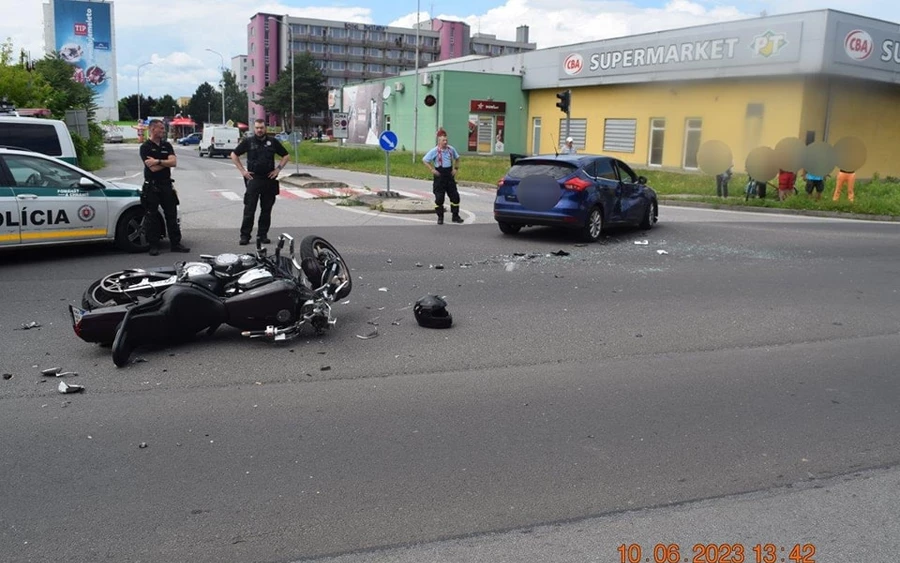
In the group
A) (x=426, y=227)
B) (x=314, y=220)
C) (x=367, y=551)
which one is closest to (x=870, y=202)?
(x=426, y=227)

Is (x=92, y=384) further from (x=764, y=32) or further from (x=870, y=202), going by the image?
(x=764, y=32)

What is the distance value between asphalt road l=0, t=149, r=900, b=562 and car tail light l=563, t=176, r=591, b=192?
4.09 metres

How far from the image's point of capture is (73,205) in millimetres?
10391

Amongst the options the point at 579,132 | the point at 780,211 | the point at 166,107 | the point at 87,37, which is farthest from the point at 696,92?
the point at 166,107

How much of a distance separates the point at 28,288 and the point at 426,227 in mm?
7589

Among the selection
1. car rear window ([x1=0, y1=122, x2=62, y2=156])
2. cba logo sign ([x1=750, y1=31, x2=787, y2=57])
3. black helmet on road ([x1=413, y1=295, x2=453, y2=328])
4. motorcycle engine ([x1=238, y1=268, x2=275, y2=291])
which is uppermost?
cba logo sign ([x1=750, y1=31, x2=787, y2=57])

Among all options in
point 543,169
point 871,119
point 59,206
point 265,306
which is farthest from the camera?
point 871,119

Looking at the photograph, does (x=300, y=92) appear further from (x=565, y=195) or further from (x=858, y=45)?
→ (x=565, y=195)

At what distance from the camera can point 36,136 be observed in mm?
13609

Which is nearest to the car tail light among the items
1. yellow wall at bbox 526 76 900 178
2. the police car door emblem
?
the police car door emblem

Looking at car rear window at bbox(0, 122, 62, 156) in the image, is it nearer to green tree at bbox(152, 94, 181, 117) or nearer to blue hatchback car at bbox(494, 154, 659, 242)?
blue hatchback car at bbox(494, 154, 659, 242)

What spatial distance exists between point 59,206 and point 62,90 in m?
32.6

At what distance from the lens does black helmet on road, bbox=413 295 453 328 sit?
7422mm

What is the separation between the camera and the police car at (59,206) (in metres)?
9.84
